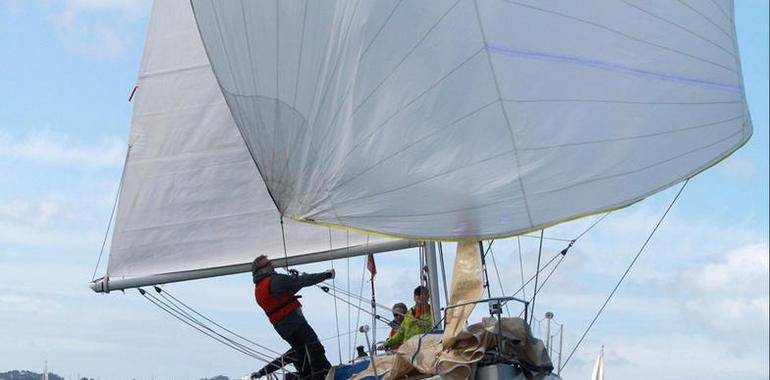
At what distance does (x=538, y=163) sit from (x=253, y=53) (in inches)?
131

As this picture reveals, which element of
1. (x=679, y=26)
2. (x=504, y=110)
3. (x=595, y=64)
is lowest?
(x=504, y=110)

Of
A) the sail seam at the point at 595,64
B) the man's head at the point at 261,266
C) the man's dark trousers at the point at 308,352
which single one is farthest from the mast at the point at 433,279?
the sail seam at the point at 595,64

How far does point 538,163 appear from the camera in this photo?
1165cm

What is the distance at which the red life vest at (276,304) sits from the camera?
527 inches

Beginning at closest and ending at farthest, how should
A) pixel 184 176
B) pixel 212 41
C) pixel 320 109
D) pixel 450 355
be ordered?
pixel 450 355
pixel 320 109
pixel 212 41
pixel 184 176

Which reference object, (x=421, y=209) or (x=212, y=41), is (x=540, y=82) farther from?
(x=212, y=41)

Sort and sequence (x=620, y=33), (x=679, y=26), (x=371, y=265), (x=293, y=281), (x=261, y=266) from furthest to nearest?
(x=371, y=265), (x=261, y=266), (x=293, y=281), (x=679, y=26), (x=620, y=33)

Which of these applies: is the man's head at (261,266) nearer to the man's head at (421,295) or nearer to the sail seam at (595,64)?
the man's head at (421,295)

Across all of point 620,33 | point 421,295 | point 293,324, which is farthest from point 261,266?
point 620,33

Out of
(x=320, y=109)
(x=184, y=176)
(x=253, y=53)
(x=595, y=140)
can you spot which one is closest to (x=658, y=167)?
(x=595, y=140)

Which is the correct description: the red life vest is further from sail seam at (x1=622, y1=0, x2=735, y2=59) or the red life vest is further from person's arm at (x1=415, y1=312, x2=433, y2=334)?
sail seam at (x1=622, y1=0, x2=735, y2=59)

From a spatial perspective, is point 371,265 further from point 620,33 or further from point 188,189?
point 620,33

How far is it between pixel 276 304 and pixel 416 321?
178 cm

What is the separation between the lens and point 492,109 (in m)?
11.7
